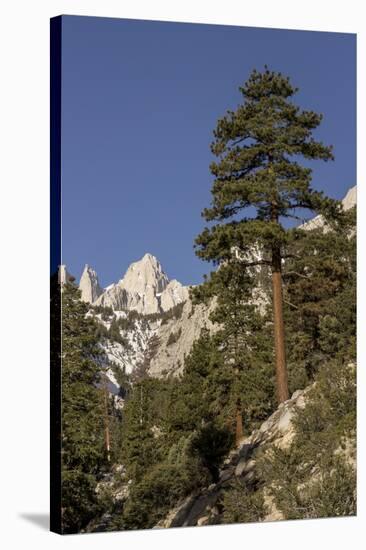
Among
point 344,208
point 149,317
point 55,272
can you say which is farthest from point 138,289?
point 344,208

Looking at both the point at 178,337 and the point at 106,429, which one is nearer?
the point at 106,429

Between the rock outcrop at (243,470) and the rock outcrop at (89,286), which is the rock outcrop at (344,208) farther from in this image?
the rock outcrop at (89,286)

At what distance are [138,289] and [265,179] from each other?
2.58 metres

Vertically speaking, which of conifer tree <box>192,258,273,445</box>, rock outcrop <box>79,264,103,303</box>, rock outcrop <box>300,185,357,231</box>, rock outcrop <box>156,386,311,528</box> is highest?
rock outcrop <box>300,185,357,231</box>

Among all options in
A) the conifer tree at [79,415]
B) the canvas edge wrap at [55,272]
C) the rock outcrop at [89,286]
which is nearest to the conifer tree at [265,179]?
the rock outcrop at [89,286]

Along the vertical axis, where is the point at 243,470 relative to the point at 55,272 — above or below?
below

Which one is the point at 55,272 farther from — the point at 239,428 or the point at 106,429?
the point at 239,428

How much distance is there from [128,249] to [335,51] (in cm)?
397

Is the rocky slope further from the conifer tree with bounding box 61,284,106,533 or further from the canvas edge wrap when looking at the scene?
the canvas edge wrap

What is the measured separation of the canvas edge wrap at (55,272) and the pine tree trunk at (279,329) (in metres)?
3.15

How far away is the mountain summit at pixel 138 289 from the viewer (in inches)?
616

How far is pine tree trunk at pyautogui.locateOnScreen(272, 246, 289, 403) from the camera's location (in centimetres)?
1703

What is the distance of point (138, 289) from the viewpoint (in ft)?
52.0

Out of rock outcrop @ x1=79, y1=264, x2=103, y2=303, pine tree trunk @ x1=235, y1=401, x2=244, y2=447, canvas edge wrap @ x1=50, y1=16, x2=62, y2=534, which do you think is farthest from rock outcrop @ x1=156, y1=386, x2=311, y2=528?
rock outcrop @ x1=79, y1=264, x2=103, y2=303
